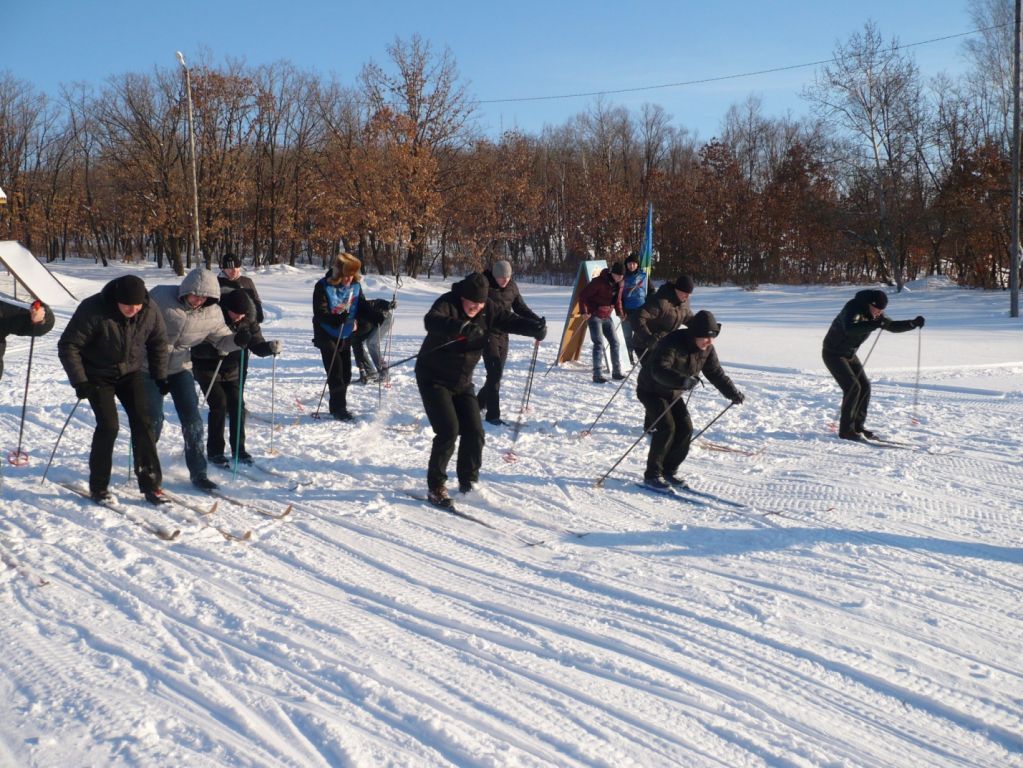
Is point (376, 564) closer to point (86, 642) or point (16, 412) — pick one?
point (86, 642)

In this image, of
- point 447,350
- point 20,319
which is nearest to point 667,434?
point 447,350

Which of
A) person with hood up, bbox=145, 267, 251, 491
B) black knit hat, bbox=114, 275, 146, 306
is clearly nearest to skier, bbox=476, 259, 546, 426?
person with hood up, bbox=145, 267, 251, 491

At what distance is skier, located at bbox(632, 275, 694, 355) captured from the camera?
8297 mm

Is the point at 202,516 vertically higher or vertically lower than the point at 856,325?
lower

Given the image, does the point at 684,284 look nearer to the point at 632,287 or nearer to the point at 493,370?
the point at 493,370

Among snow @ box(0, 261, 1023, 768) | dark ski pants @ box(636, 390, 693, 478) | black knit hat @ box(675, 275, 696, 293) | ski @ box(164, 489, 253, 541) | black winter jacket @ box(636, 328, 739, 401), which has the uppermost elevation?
black knit hat @ box(675, 275, 696, 293)

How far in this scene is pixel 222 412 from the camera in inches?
267

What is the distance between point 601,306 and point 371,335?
286 cm

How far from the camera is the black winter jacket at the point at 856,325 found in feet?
26.1

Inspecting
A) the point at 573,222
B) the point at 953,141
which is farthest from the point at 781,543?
the point at 573,222

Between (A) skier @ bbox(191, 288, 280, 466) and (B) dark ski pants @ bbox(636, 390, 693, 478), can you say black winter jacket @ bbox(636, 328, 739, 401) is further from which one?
(A) skier @ bbox(191, 288, 280, 466)

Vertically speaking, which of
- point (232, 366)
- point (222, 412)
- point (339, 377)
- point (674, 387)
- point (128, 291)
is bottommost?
point (222, 412)

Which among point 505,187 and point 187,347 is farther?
point 505,187

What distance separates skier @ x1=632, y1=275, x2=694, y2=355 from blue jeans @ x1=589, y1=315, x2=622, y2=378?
70.9 inches
